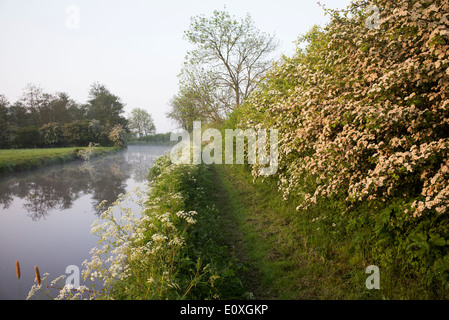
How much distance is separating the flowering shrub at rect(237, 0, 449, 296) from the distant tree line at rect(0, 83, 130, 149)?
3303 cm

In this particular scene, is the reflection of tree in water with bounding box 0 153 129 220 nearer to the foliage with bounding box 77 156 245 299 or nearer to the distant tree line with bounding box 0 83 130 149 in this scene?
the foliage with bounding box 77 156 245 299

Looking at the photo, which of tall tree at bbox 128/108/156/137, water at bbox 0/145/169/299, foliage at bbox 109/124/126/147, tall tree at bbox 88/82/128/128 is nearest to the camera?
water at bbox 0/145/169/299

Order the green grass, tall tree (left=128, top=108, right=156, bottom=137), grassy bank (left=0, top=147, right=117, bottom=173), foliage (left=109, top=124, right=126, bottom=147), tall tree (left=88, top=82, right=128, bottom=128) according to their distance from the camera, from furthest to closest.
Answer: tall tree (left=128, top=108, right=156, bottom=137)
tall tree (left=88, top=82, right=128, bottom=128)
foliage (left=109, top=124, right=126, bottom=147)
grassy bank (left=0, top=147, right=117, bottom=173)
the green grass

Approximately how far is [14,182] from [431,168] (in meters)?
22.3

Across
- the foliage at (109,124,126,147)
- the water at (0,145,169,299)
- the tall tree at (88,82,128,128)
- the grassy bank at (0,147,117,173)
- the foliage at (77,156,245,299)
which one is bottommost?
the water at (0,145,169,299)

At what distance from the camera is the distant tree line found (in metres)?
28.5

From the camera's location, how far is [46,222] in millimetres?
9453

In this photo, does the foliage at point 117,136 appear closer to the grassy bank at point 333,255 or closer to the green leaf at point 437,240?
the grassy bank at point 333,255

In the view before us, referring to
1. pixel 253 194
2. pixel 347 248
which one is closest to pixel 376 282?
pixel 347 248

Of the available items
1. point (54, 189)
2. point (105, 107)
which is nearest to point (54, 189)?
point (54, 189)

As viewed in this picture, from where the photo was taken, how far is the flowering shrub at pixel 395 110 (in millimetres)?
3223

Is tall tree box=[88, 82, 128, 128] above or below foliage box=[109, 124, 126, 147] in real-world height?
above

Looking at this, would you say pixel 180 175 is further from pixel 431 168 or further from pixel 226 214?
pixel 431 168

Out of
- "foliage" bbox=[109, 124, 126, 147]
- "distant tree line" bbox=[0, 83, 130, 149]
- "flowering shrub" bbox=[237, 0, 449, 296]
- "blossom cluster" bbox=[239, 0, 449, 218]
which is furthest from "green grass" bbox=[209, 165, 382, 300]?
"foliage" bbox=[109, 124, 126, 147]
